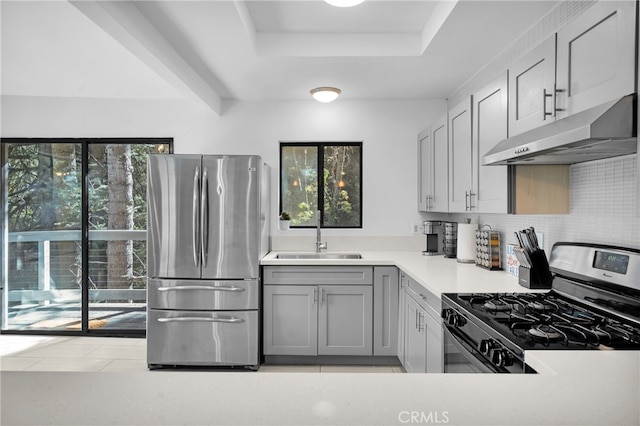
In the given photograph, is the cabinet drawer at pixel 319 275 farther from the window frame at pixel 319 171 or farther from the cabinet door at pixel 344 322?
the window frame at pixel 319 171

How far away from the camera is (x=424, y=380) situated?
2.23 feet

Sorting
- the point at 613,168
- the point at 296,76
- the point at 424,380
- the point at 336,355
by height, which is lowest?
the point at 336,355

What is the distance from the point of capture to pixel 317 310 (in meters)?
3.36

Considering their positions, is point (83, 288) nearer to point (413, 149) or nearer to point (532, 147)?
point (413, 149)

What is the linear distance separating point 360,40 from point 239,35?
86cm

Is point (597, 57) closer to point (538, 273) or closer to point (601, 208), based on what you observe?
point (601, 208)

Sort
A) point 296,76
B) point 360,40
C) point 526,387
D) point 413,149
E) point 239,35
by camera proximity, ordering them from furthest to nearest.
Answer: point 413,149, point 296,76, point 360,40, point 239,35, point 526,387

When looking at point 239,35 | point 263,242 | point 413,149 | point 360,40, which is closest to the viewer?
point 239,35

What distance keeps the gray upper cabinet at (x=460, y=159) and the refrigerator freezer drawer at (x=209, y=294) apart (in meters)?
1.68

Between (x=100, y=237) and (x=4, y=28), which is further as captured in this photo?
(x=100, y=237)

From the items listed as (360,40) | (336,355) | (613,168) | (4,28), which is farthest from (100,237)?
(613,168)

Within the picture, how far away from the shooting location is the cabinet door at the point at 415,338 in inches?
101

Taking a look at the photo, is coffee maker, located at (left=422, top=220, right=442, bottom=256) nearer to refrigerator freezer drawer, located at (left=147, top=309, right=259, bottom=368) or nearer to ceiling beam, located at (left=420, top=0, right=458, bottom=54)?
ceiling beam, located at (left=420, top=0, right=458, bottom=54)

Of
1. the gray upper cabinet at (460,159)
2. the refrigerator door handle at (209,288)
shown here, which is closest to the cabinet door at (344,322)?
the refrigerator door handle at (209,288)
